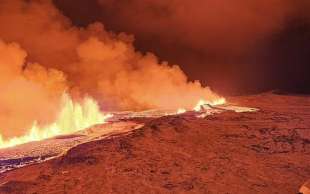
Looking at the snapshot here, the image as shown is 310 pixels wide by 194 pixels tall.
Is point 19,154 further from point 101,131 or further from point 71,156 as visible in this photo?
point 101,131

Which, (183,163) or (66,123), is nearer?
(183,163)

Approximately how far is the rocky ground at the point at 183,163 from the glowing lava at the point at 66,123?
640 centimetres

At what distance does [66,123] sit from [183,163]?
16086 mm

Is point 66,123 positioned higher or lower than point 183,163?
higher

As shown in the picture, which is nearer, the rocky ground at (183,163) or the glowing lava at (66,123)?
the rocky ground at (183,163)

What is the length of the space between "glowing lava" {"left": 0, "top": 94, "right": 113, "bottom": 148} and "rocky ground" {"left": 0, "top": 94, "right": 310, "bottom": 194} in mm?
6397

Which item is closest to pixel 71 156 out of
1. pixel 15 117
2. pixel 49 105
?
pixel 15 117

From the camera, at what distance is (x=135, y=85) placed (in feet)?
172

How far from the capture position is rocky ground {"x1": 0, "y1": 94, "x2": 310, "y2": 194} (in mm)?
17094

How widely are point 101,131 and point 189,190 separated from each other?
1420cm

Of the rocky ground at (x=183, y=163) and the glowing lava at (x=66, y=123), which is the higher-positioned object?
the glowing lava at (x=66, y=123)

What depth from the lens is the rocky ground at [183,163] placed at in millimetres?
17094

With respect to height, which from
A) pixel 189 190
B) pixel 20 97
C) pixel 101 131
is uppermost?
pixel 20 97

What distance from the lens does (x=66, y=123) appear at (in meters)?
34.6
